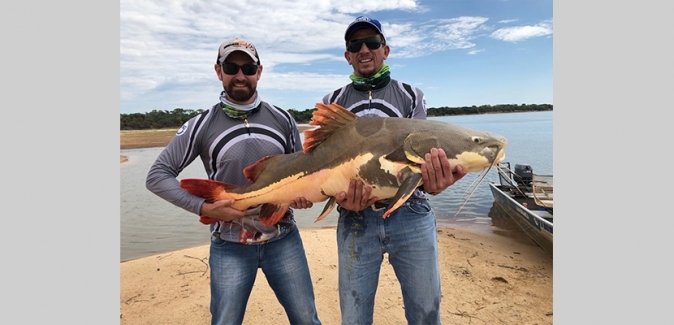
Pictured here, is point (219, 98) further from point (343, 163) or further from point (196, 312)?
point (196, 312)

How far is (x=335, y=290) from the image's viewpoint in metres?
6.73

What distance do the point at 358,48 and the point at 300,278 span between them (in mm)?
2315

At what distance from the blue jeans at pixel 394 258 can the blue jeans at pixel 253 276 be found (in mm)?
403

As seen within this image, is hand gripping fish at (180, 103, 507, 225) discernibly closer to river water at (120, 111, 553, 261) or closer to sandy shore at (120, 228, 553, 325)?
sandy shore at (120, 228, 553, 325)

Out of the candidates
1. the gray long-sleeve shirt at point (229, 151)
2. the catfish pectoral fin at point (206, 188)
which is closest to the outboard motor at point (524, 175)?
the gray long-sleeve shirt at point (229, 151)

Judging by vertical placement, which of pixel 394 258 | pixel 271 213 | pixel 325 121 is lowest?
pixel 394 258

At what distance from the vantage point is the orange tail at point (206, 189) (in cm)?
338

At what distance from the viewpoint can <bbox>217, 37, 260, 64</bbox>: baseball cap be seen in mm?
3553

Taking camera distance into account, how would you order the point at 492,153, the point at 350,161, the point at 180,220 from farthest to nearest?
the point at 180,220 → the point at 350,161 → the point at 492,153

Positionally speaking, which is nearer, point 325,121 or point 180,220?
point 325,121

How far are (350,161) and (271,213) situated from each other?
0.88m

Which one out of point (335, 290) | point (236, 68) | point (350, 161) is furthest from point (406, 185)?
point (335, 290)

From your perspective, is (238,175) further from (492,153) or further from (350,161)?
(492,153)

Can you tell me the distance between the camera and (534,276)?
838 cm
